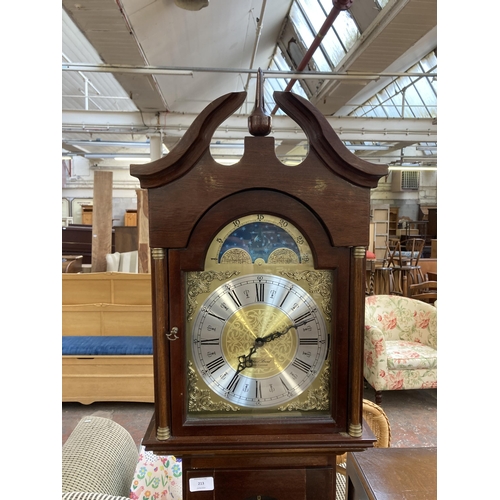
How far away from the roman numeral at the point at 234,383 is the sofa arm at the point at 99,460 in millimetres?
455

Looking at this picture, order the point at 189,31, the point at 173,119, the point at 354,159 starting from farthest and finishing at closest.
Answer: the point at 173,119
the point at 189,31
the point at 354,159

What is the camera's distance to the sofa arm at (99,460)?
2.98 feet

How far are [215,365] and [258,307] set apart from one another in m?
0.15

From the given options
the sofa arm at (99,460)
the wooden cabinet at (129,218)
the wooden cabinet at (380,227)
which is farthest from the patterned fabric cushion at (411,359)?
the wooden cabinet at (129,218)

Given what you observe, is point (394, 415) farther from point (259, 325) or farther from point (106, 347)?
point (259, 325)

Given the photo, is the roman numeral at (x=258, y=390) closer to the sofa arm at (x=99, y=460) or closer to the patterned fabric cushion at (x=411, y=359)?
the sofa arm at (x=99, y=460)

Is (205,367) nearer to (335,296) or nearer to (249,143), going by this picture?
(335,296)

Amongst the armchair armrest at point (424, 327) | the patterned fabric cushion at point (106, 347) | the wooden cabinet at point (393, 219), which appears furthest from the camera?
the wooden cabinet at point (393, 219)

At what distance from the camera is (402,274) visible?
555cm

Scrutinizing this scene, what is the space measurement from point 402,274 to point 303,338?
5255mm

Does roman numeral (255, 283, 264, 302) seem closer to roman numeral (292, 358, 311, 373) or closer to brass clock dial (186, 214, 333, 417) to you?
brass clock dial (186, 214, 333, 417)

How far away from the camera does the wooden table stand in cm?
72

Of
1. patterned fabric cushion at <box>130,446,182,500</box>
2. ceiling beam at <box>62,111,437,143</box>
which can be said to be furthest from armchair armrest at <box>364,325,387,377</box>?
ceiling beam at <box>62,111,437,143</box>

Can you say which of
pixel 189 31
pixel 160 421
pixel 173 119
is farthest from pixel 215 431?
pixel 173 119
